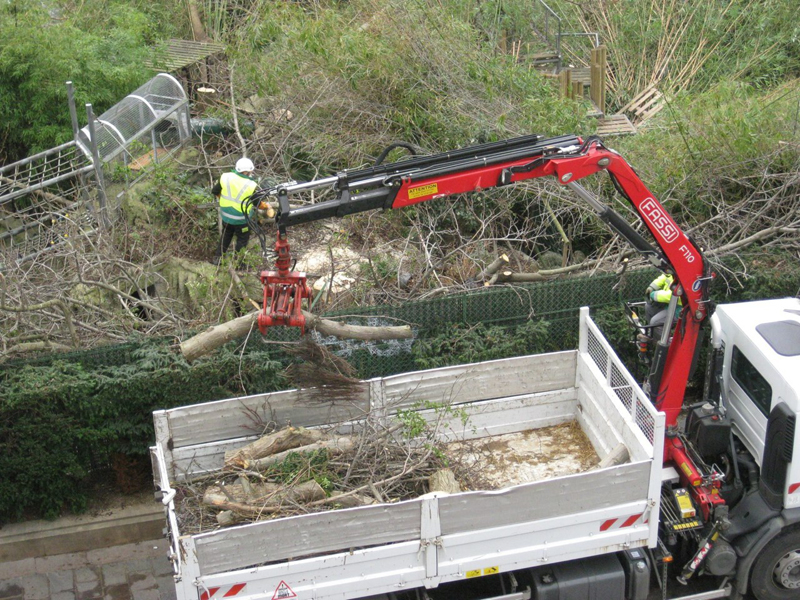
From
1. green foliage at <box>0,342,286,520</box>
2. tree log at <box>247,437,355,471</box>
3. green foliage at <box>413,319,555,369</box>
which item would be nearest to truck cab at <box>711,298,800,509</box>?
green foliage at <box>413,319,555,369</box>

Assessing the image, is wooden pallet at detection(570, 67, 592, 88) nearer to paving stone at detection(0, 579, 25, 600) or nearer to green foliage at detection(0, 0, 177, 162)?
green foliage at detection(0, 0, 177, 162)

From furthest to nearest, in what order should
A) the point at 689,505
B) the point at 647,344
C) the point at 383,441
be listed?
the point at 647,344
the point at 383,441
the point at 689,505

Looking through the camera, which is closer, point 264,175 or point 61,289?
point 61,289

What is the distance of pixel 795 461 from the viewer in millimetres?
5449

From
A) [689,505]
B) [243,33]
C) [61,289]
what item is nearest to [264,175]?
[243,33]

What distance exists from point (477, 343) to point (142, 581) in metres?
3.82

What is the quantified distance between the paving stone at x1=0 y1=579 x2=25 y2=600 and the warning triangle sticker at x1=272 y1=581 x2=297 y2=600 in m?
3.14

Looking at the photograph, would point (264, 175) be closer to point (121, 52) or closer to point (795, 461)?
point (121, 52)

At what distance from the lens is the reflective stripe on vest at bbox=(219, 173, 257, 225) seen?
9.09m

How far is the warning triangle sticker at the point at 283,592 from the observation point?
514 centimetres

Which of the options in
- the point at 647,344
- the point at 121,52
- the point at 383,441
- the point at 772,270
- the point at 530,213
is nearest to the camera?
the point at 383,441

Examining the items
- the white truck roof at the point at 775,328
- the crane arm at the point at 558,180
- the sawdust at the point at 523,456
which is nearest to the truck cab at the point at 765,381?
the white truck roof at the point at 775,328

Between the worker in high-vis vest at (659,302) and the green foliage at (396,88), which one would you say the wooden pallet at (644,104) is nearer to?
the green foliage at (396,88)

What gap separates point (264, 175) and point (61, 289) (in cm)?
355
